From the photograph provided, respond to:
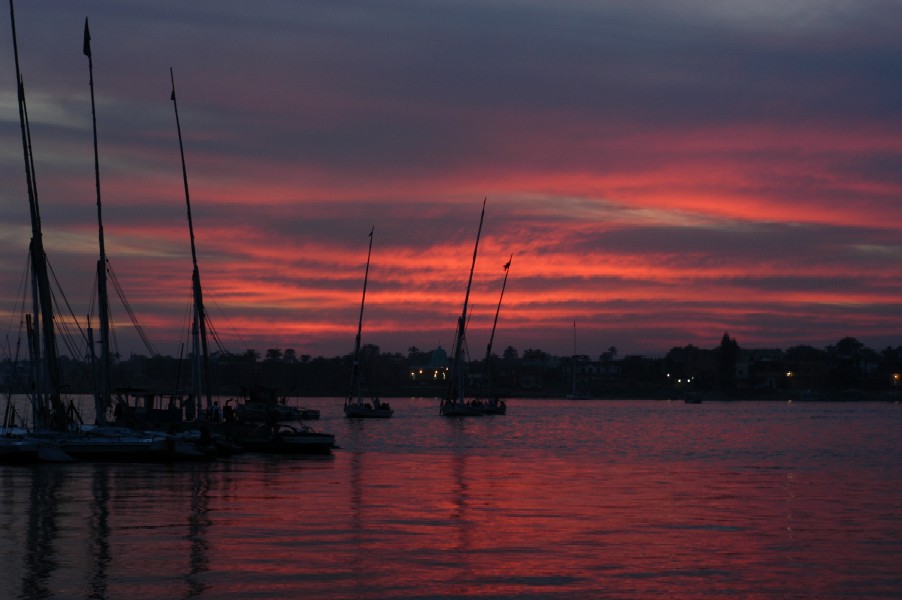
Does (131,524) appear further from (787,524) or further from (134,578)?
(787,524)

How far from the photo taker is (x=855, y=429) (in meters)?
138

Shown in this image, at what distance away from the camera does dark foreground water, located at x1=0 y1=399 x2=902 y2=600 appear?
91.1ft

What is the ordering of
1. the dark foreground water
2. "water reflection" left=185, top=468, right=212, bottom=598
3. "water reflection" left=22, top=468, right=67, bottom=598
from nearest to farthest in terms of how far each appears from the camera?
"water reflection" left=22, top=468, right=67, bottom=598 < "water reflection" left=185, top=468, right=212, bottom=598 < the dark foreground water

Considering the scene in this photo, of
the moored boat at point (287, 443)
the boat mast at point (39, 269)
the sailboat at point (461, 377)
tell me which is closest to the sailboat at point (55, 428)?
the boat mast at point (39, 269)

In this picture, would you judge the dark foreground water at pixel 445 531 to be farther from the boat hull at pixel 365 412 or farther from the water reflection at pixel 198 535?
the boat hull at pixel 365 412

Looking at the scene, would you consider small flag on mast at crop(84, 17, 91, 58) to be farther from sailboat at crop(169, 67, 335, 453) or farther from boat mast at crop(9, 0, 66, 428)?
sailboat at crop(169, 67, 335, 453)

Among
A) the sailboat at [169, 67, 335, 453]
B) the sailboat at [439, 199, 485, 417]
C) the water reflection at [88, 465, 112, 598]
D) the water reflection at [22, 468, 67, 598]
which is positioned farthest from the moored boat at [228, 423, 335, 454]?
the sailboat at [439, 199, 485, 417]

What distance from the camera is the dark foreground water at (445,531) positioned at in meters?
27.8

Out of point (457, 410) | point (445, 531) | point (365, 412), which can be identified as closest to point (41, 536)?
point (445, 531)

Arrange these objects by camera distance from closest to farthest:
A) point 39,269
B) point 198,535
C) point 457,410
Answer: point 198,535 → point 39,269 → point 457,410

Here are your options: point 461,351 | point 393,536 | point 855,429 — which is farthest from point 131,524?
point 461,351

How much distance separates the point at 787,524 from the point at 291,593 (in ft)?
65.4

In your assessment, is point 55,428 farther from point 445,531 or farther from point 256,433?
point 445,531

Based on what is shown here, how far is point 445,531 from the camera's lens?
36.8m
